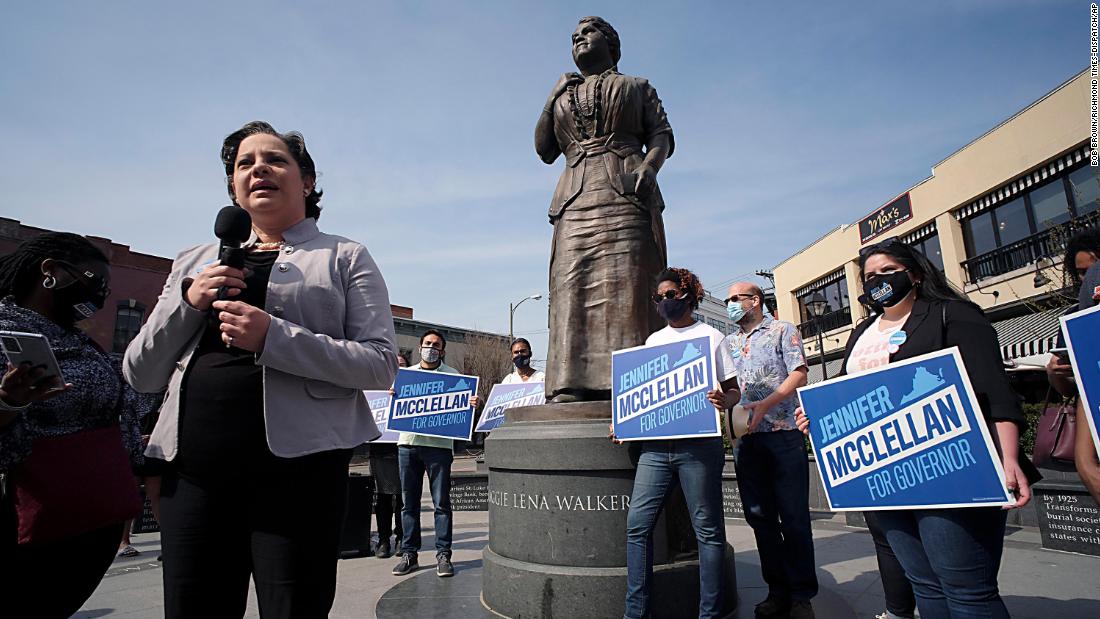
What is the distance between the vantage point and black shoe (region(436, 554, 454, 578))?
5.29 m

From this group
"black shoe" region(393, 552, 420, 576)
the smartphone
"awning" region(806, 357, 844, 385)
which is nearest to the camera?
the smartphone

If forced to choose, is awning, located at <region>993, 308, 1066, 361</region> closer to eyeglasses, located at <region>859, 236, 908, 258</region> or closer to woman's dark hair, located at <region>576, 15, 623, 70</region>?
woman's dark hair, located at <region>576, 15, 623, 70</region>

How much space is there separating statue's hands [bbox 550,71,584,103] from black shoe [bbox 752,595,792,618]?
4.47m

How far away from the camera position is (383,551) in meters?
6.46

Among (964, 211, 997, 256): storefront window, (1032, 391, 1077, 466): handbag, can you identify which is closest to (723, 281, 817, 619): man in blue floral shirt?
(1032, 391, 1077, 466): handbag

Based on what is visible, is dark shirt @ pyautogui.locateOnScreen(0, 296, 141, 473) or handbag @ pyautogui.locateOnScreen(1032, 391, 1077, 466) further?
handbag @ pyautogui.locateOnScreen(1032, 391, 1077, 466)

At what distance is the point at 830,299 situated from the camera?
27672mm

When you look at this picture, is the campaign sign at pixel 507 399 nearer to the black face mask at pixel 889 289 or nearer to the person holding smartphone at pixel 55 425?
the black face mask at pixel 889 289

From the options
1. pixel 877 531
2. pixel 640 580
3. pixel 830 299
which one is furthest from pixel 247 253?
pixel 830 299

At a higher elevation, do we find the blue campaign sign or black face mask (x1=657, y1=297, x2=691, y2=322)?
black face mask (x1=657, y1=297, x2=691, y2=322)

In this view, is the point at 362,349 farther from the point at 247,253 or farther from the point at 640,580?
the point at 640,580

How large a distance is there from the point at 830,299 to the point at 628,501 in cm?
2674

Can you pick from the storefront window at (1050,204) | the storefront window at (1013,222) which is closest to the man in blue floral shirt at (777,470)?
the storefront window at (1050,204)

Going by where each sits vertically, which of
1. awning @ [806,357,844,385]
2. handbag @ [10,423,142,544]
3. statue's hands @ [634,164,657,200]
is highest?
awning @ [806,357,844,385]
